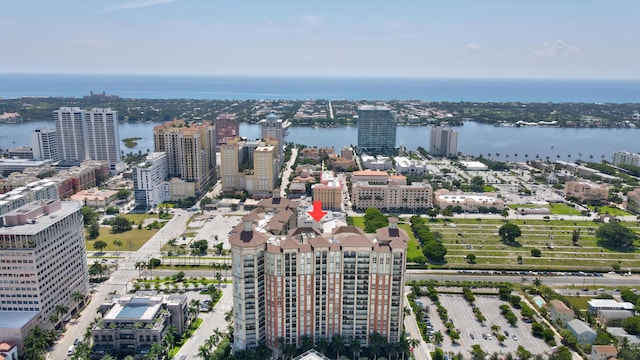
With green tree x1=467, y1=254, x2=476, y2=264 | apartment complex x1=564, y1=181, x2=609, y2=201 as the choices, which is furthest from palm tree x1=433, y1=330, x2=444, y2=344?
apartment complex x1=564, y1=181, x2=609, y2=201

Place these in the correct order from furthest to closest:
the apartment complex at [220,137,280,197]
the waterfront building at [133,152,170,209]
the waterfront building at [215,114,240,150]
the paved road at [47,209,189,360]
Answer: the waterfront building at [215,114,240,150], the apartment complex at [220,137,280,197], the waterfront building at [133,152,170,209], the paved road at [47,209,189,360]

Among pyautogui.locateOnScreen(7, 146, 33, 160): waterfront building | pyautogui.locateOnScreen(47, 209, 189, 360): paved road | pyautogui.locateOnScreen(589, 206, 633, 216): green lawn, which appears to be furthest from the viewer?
pyautogui.locateOnScreen(7, 146, 33, 160): waterfront building

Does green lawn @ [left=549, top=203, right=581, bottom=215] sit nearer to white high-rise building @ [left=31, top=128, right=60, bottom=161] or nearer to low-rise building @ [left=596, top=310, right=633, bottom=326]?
low-rise building @ [left=596, top=310, right=633, bottom=326]

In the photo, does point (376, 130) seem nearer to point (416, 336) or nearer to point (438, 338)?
point (416, 336)

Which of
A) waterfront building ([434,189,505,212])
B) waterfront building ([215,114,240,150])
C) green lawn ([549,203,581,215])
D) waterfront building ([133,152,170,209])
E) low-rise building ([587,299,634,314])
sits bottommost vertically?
low-rise building ([587,299,634,314])

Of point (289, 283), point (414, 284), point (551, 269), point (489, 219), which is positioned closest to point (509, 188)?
point (489, 219)

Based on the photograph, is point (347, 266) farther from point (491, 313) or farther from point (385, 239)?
point (491, 313)
